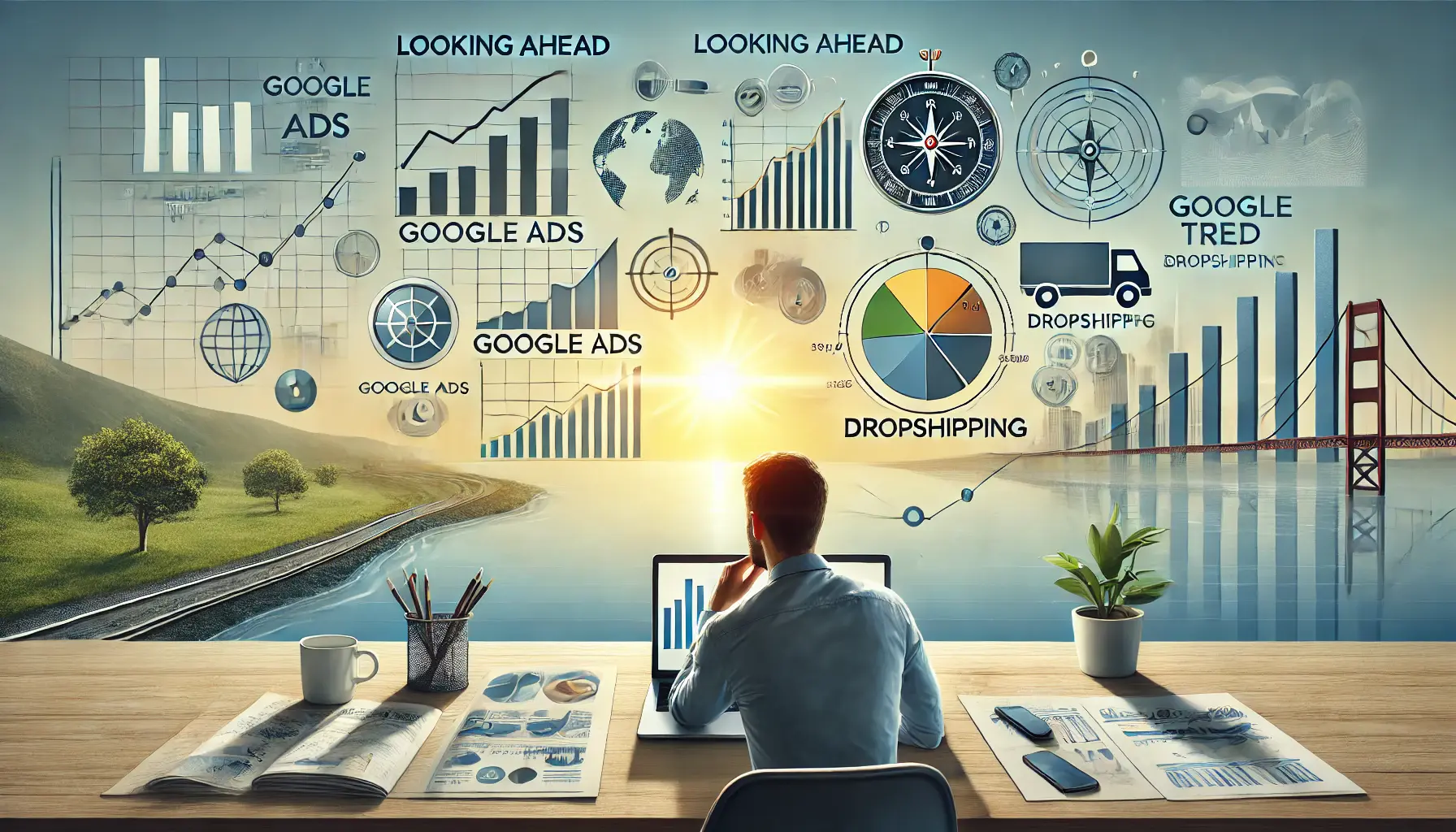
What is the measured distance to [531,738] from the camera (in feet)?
4.88

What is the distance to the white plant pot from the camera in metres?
1.78

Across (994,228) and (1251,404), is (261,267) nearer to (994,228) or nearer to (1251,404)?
(994,228)

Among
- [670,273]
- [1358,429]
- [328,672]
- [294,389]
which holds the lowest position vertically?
[328,672]

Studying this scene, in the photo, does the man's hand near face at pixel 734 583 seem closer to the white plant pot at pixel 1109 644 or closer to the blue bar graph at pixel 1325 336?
the white plant pot at pixel 1109 644

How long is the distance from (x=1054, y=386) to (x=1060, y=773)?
1.71 metres

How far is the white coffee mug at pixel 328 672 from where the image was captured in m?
1.62

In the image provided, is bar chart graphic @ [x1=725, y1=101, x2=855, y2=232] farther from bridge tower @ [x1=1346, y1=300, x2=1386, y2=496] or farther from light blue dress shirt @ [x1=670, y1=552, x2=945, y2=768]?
light blue dress shirt @ [x1=670, y1=552, x2=945, y2=768]

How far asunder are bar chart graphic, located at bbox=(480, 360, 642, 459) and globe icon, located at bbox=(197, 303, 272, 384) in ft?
2.23

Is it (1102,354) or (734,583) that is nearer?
(734,583)

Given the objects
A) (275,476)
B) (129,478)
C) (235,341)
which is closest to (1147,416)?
(275,476)

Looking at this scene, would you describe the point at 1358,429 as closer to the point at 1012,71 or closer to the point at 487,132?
the point at 1012,71

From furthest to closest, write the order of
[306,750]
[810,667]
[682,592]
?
[682,592] → [306,750] → [810,667]

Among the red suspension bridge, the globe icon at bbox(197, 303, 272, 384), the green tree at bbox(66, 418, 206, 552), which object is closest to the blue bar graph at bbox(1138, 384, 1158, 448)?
the red suspension bridge

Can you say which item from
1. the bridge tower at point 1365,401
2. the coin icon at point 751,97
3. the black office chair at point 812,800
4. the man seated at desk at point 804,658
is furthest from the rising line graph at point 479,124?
the bridge tower at point 1365,401
